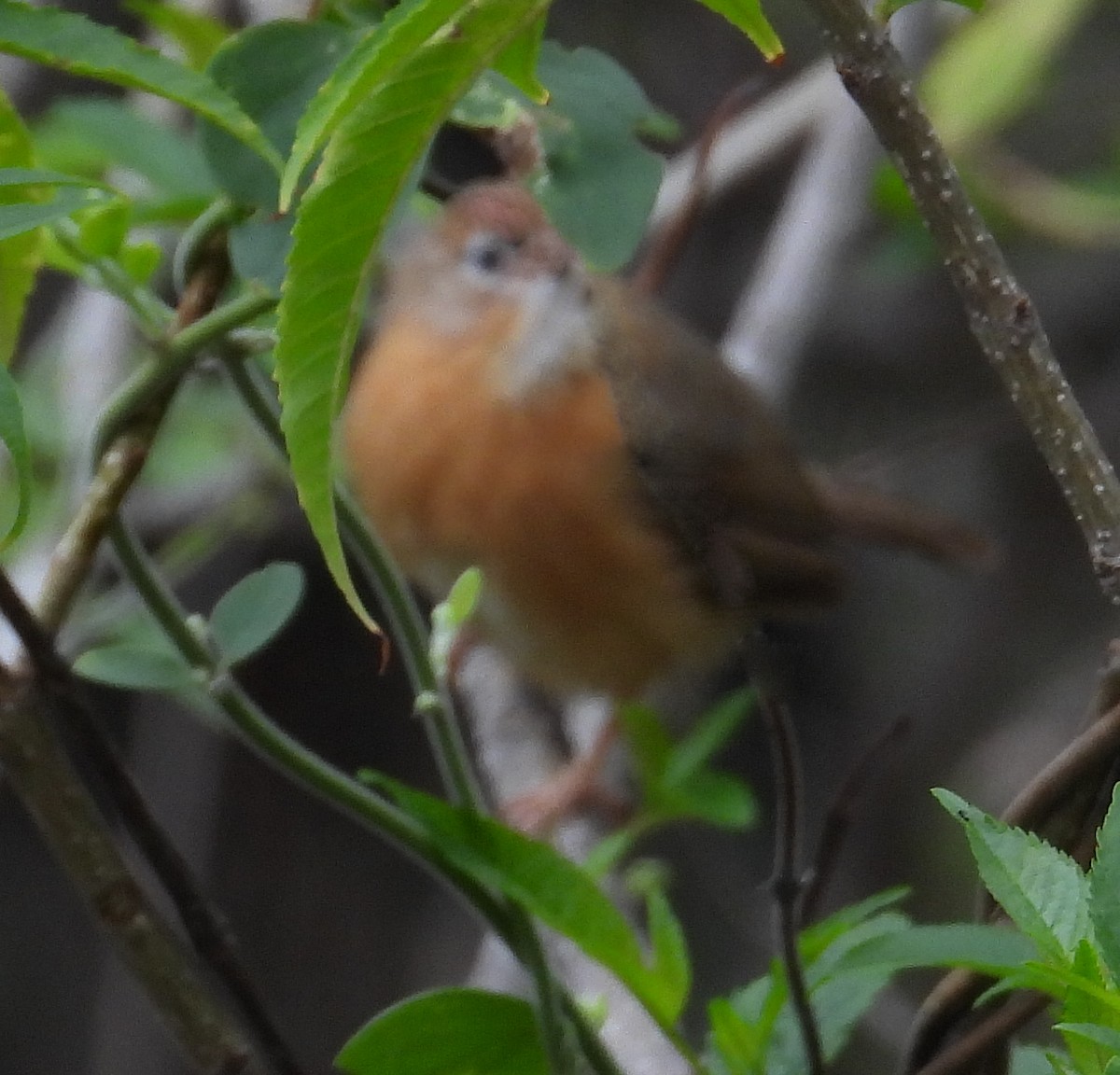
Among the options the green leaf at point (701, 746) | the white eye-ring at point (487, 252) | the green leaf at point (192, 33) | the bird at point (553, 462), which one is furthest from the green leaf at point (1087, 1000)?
the white eye-ring at point (487, 252)

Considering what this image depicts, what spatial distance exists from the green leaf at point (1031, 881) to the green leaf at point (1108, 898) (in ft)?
0.15

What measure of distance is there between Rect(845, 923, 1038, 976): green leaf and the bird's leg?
1056 millimetres

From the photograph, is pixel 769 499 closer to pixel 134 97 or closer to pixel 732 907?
pixel 732 907

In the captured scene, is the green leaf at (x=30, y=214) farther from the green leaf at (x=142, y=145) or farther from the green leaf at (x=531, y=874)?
the green leaf at (x=142, y=145)

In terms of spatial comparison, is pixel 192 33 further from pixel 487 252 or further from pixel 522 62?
pixel 487 252

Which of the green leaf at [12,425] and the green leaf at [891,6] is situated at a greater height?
the green leaf at [891,6]

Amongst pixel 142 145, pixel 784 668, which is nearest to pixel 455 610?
pixel 142 145

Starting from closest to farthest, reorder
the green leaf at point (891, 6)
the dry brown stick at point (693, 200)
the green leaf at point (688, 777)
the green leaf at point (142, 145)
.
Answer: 1. the green leaf at point (891, 6)
2. the green leaf at point (142, 145)
3. the green leaf at point (688, 777)
4. the dry brown stick at point (693, 200)

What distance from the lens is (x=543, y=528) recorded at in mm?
2299

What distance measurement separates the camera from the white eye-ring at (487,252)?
2.50 m

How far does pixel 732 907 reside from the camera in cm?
245

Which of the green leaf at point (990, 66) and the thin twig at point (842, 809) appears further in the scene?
the green leaf at point (990, 66)

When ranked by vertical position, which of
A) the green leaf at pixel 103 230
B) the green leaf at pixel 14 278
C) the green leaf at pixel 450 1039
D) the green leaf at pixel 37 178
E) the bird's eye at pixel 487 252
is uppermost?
the green leaf at pixel 37 178

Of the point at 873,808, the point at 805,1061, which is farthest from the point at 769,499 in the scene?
the point at 805,1061
